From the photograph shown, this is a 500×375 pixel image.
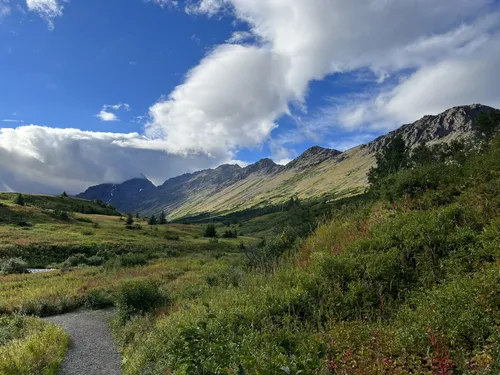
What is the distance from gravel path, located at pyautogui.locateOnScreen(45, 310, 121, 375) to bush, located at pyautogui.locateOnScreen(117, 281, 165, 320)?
107cm

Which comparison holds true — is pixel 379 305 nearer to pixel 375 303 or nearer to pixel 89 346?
pixel 375 303

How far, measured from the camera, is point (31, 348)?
32.1 feet

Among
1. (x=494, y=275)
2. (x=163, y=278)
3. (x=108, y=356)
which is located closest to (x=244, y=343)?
(x=494, y=275)

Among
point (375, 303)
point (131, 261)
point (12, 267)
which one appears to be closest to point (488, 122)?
point (131, 261)

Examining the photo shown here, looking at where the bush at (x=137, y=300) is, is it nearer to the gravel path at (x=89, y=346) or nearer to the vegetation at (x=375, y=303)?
the vegetation at (x=375, y=303)

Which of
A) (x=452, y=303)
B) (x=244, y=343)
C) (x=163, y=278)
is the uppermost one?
(x=452, y=303)

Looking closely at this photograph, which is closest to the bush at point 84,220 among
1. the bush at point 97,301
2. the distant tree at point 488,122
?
the bush at point 97,301

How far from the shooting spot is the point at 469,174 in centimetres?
1180

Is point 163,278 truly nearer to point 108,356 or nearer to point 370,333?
point 108,356

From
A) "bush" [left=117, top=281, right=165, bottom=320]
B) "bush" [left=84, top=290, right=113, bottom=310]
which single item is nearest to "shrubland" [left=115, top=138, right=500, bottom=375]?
"bush" [left=117, top=281, right=165, bottom=320]

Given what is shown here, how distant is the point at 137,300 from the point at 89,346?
13.6 ft

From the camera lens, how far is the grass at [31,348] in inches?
334

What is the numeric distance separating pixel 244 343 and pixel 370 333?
108 inches

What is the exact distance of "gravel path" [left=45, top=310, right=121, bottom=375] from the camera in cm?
950
